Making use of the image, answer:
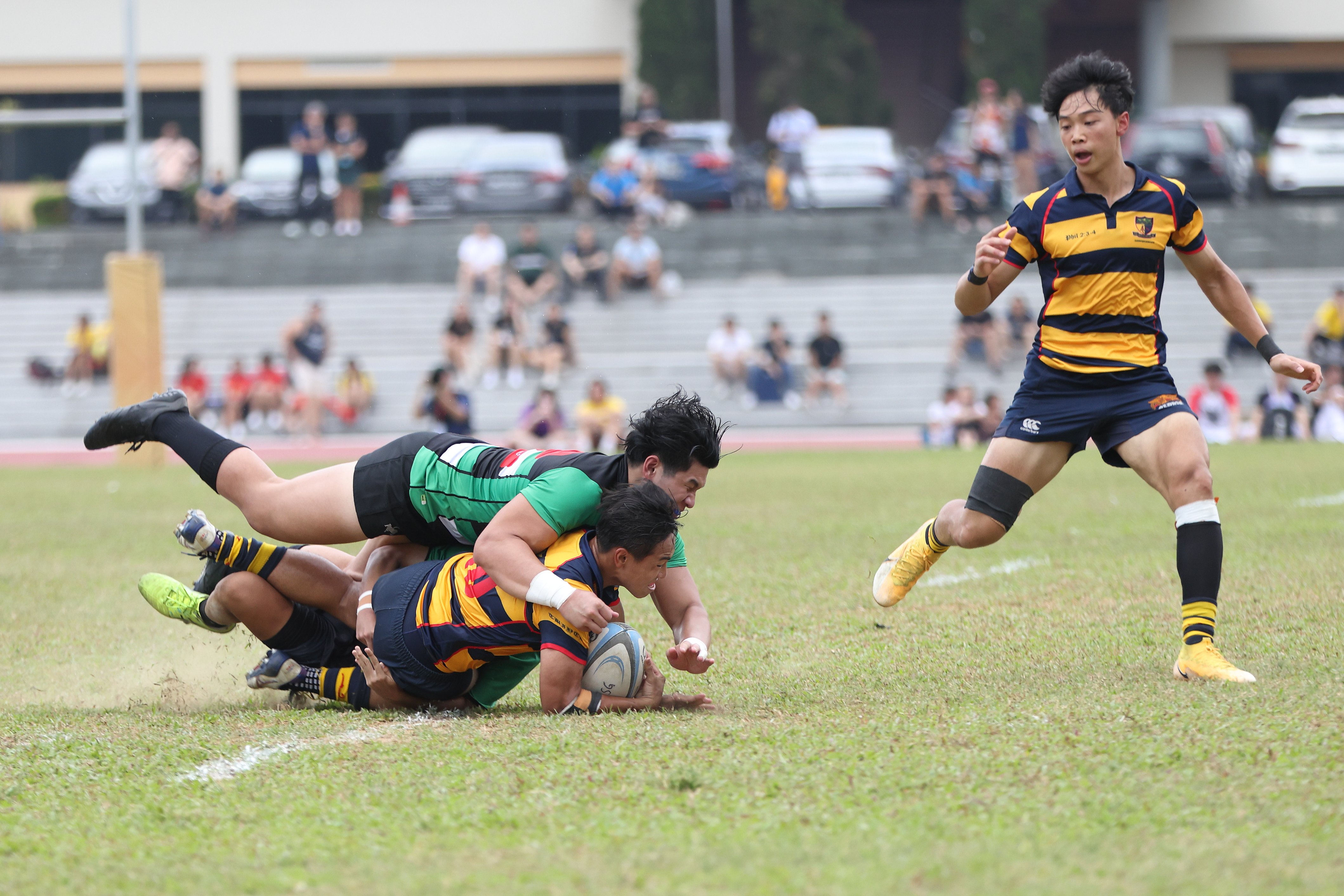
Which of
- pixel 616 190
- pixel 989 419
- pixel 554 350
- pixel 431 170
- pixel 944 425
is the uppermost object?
pixel 431 170

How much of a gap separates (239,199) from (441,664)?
2731cm

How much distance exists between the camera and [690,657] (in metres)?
4.82

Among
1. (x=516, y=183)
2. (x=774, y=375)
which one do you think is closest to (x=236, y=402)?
(x=774, y=375)

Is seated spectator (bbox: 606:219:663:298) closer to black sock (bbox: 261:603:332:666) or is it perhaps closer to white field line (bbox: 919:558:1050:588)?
white field line (bbox: 919:558:1050:588)

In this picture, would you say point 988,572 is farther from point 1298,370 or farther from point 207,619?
point 207,619

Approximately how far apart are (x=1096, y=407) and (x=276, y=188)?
89.2 feet

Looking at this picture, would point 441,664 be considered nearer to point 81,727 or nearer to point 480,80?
point 81,727

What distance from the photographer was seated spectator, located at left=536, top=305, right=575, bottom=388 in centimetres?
2247

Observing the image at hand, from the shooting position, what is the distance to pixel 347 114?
3891 cm

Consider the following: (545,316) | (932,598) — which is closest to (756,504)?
(932,598)

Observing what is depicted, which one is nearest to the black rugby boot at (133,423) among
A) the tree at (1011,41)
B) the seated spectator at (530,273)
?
the seated spectator at (530,273)

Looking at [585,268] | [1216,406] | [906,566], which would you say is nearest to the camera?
[906,566]

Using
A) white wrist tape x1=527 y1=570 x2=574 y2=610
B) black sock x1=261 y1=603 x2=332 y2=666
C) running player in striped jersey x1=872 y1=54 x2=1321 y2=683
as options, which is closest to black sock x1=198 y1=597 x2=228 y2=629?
black sock x1=261 y1=603 x2=332 y2=666

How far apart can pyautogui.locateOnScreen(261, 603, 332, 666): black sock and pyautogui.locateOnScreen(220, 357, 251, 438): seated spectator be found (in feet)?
55.2
